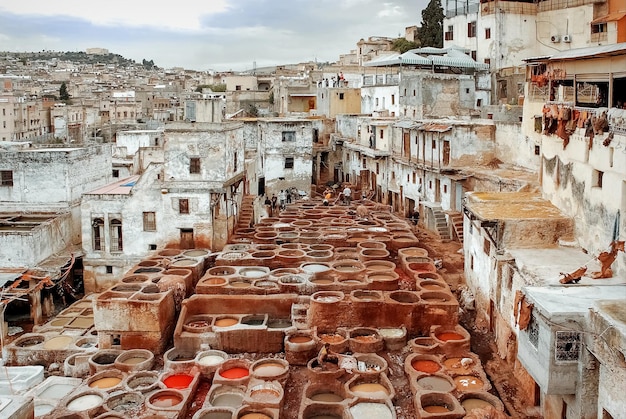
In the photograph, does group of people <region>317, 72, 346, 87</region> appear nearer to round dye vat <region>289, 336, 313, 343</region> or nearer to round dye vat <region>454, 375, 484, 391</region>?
round dye vat <region>289, 336, 313, 343</region>

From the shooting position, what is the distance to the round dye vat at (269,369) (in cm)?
1845

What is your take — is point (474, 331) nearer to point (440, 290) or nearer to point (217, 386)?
point (440, 290)

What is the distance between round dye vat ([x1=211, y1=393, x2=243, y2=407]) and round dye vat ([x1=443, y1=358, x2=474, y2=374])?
581cm

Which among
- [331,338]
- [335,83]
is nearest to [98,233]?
[331,338]

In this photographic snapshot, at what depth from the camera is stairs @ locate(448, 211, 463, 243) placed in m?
28.8

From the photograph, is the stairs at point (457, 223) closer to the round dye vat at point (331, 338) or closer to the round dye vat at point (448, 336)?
the round dye vat at point (448, 336)

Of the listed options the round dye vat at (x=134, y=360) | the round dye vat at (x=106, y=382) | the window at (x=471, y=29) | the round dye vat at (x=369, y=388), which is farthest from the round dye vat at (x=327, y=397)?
the window at (x=471, y=29)

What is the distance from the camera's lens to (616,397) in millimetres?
11391

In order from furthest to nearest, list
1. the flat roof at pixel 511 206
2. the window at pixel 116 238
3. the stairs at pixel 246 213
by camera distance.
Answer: the stairs at pixel 246 213 < the window at pixel 116 238 < the flat roof at pixel 511 206

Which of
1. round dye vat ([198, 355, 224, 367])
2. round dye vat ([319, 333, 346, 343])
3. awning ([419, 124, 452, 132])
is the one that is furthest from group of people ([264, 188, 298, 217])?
round dye vat ([198, 355, 224, 367])

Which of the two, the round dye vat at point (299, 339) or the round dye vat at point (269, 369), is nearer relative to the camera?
the round dye vat at point (269, 369)

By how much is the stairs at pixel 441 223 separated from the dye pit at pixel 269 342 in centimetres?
351

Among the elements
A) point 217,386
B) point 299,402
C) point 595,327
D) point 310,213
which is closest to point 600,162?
point 595,327

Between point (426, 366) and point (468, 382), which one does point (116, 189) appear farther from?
point (468, 382)
